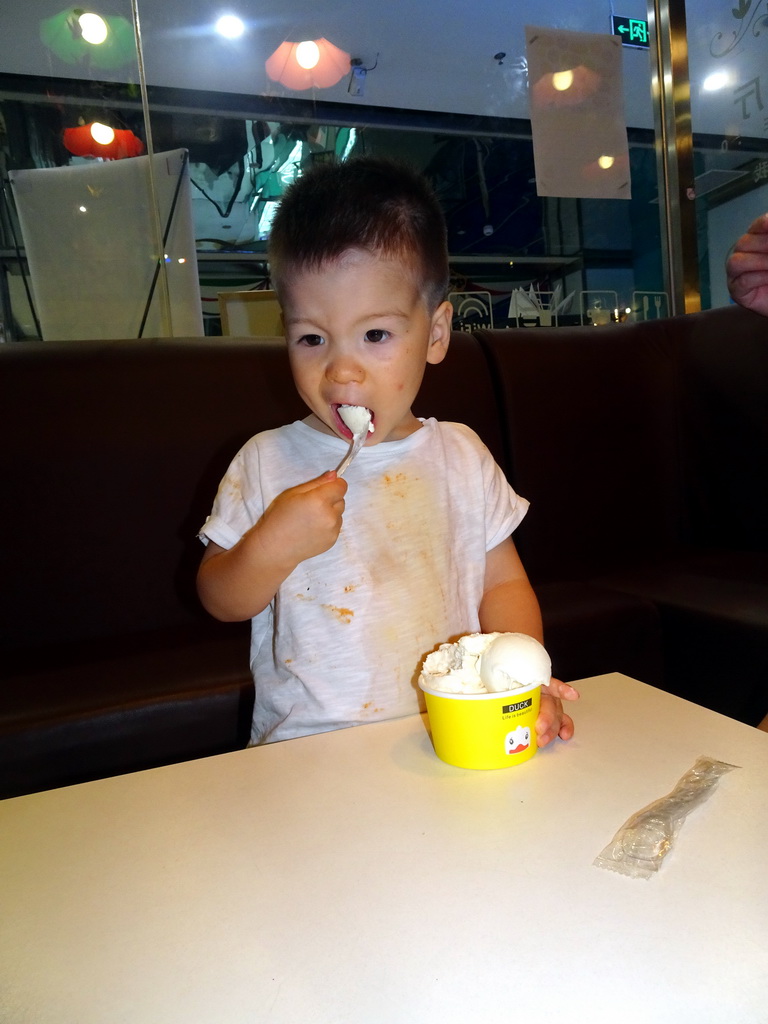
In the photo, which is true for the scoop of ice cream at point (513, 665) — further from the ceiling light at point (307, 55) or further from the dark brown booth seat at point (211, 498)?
the ceiling light at point (307, 55)

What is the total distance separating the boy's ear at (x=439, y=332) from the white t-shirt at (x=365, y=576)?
133mm

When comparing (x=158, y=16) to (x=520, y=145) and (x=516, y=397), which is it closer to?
(x=520, y=145)

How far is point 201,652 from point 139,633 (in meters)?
0.28

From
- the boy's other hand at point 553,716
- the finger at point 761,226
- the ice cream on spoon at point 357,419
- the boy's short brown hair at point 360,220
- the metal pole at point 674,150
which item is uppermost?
the metal pole at point 674,150

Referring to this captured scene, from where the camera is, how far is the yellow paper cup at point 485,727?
0.63 m

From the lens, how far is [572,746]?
2.22ft

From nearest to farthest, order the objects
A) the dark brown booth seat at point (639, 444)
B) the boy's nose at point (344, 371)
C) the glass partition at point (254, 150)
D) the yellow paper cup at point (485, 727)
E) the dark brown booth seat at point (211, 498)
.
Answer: the yellow paper cup at point (485, 727) < the boy's nose at point (344, 371) < the dark brown booth seat at point (211, 498) < the dark brown booth seat at point (639, 444) < the glass partition at point (254, 150)

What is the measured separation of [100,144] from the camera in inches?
118

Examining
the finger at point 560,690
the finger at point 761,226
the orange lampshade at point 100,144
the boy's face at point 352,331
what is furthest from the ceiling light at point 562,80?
the finger at point 560,690

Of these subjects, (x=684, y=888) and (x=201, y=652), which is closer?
(x=684, y=888)

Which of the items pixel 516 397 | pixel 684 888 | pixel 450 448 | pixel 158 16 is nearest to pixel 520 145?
pixel 158 16

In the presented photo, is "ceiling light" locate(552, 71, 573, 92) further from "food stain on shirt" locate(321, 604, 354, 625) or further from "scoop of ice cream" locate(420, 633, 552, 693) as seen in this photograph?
"scoop of ice cream" locate(420, 633, 552, 693)

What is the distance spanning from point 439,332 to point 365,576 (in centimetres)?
35

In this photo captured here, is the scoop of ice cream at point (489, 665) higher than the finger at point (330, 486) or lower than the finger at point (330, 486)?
lower
